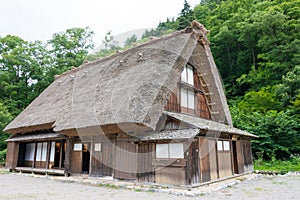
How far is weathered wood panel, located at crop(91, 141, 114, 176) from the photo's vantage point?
312 inches

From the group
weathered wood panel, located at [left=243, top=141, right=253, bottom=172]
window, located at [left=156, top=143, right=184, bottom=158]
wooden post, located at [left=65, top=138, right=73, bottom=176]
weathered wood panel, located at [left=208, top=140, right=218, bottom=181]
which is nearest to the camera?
window, located at [left=156, top=143, right=184, bottom=158]

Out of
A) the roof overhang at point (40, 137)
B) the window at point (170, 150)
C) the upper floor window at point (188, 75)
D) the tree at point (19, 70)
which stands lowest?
the window at point (170, 150)

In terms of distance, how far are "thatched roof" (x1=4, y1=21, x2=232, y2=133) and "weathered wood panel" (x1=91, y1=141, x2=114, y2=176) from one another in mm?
1238

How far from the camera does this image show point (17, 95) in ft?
69.5

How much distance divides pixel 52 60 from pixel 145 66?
58.8 ft

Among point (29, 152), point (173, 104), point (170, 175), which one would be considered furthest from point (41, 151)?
point (170, 175)

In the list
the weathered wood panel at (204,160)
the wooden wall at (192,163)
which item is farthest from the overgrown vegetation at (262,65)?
the wooden wall at (192,163)

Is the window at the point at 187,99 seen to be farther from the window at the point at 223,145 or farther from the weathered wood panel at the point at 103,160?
the weathered wood panel at the point at 103,160

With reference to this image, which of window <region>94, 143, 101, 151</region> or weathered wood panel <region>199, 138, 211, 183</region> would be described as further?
window <region>94, 143, 101, 151</region>

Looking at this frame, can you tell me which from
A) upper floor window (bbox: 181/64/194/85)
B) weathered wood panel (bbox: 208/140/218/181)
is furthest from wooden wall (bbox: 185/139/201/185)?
upper floor window (bbox: 181/64/194/85)

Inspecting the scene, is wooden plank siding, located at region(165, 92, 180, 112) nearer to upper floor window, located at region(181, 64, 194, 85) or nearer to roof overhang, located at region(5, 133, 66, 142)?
upper floor window, located at region(181, 64, 194, 85)

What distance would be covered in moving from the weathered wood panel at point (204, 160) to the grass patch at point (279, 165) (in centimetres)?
486

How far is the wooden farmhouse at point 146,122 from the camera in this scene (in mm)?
6531

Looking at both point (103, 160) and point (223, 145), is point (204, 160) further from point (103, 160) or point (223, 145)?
point (103, 160)
